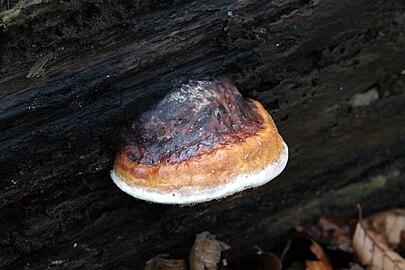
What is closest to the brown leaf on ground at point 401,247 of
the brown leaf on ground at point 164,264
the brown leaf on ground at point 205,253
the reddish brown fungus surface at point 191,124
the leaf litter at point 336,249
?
the leaf litter at point 336,249

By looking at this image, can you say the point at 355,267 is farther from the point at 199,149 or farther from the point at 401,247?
the point at 199,149

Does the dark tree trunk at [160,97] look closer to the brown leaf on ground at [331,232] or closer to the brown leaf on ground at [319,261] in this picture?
the brown leaf on ground at [331,232]

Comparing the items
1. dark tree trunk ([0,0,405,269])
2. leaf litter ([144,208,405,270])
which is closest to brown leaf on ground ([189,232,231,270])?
leaf litter ([144,208,405,270])

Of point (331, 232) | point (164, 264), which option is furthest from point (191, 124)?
point (331, 232)

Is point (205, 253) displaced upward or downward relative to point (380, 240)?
upward

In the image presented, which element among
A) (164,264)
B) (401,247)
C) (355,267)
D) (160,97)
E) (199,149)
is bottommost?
(401,247)

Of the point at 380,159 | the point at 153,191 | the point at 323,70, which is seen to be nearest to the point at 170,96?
the point at 153,191
